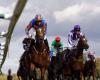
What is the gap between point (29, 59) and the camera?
14.0 meters

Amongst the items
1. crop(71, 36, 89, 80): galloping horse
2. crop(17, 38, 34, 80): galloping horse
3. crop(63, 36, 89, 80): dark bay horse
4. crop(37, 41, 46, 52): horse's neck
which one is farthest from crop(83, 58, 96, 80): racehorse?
crop(37, 41, 46, 52): horse's neck

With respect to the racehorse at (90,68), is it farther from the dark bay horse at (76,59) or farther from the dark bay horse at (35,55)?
the dark bay horse at (35,55)

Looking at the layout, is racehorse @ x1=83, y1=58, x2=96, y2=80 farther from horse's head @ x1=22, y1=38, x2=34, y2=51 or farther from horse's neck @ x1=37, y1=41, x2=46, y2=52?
horse's neck @ x1=37, y1=41, x2=46, y2=52

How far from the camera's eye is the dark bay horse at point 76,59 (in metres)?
16.0

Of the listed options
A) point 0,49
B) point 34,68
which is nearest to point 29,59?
point 34,68

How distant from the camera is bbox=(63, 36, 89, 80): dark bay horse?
52.4 ft

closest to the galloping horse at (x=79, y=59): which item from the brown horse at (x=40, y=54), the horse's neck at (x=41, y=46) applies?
the brown horse at (x=40, y=54)

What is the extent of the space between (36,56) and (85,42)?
9.59 feet

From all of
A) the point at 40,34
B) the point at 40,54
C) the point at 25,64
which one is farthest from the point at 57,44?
the point at 40,34

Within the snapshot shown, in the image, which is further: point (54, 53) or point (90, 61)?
point (90, 61)

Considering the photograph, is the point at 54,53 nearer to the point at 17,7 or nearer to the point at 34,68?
the point at 34,68

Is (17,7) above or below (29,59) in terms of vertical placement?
below

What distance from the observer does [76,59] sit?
55.0 feet

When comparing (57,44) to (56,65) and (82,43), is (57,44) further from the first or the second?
(82,43)
